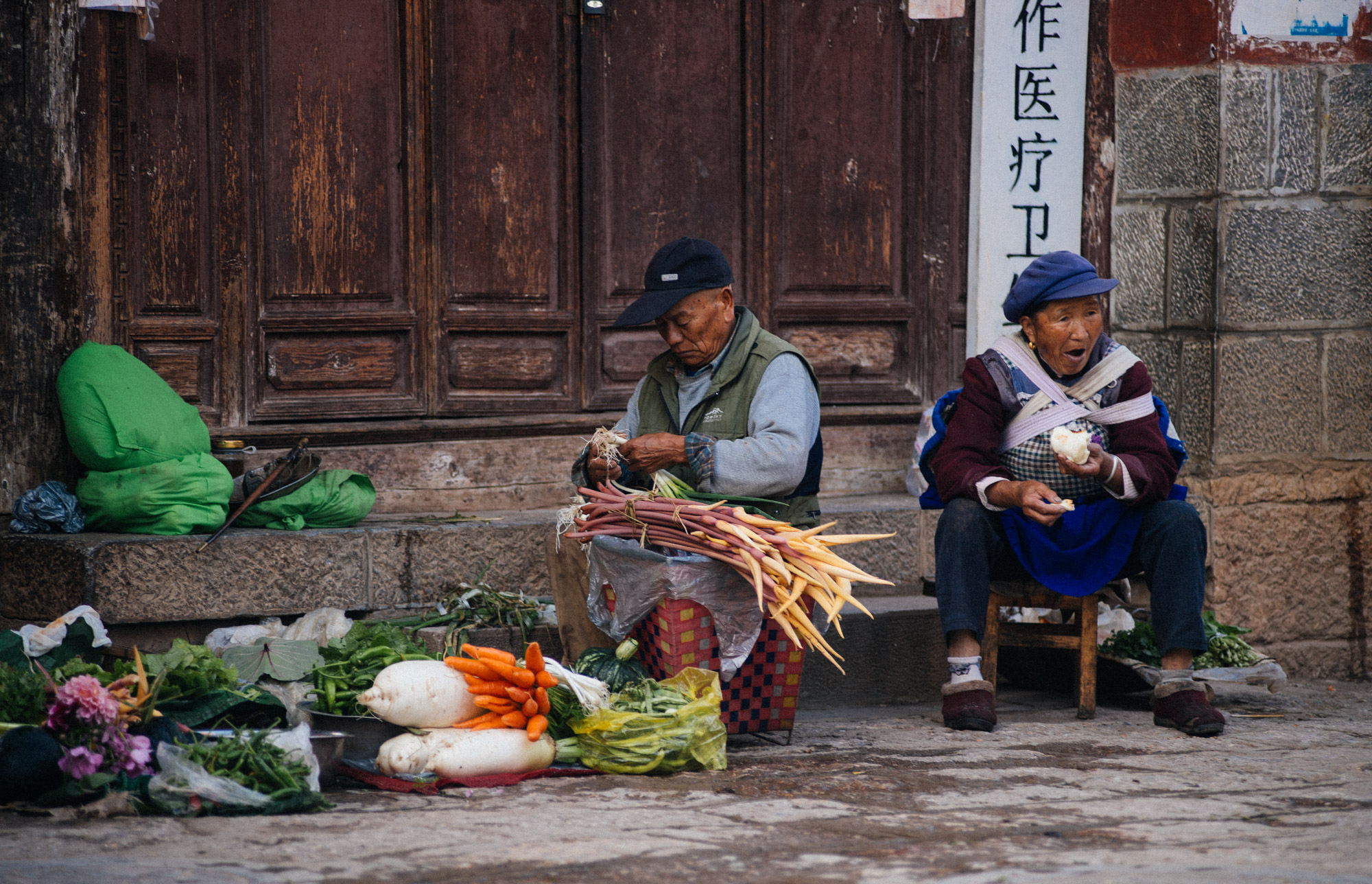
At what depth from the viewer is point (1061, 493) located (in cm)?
457

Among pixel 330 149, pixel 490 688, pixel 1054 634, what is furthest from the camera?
pixel 330 149

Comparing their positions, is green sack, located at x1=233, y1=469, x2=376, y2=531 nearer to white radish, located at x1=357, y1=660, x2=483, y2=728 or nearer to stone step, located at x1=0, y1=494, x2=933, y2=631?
stone step, located at x1=0, y1=494, x2=933, y2=631

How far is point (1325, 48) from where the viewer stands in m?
5.81

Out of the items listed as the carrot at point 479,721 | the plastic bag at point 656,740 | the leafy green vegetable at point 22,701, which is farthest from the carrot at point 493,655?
the leafy green vegetable at point 22,701

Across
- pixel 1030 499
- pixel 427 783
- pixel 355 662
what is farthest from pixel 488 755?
pixel 1030 499

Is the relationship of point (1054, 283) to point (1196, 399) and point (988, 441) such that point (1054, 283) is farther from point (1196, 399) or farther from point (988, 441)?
point (1196, 399)

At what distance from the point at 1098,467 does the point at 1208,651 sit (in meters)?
1.20

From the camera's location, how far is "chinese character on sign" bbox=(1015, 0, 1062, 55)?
19.5 feet

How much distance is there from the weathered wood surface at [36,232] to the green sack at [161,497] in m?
0.35

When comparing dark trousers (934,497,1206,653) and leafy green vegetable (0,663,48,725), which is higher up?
dark trousers (934,497,1206,653)

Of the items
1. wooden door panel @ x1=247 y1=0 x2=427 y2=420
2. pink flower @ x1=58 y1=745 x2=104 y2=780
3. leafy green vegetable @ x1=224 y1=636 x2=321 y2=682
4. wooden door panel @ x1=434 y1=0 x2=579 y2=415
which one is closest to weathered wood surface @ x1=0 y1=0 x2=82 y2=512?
wooden door panel @ x1=247 y1=0 x2=427 y2=420

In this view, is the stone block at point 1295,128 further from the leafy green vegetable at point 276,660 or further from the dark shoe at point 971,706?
the leafy green vegetable at point 276,660

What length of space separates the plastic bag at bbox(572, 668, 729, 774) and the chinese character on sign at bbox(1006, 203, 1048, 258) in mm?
2990

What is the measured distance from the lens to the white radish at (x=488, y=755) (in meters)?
3.69
